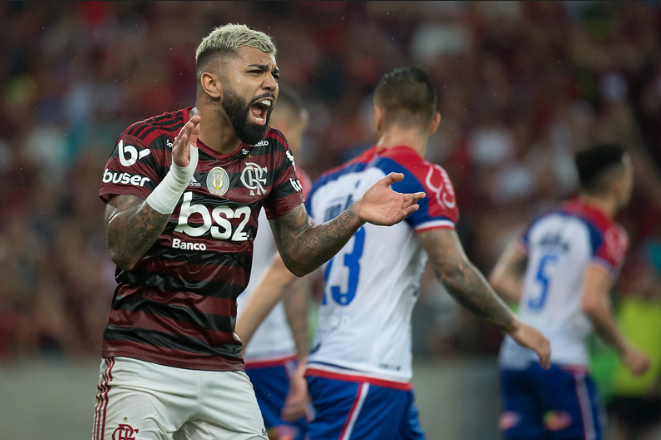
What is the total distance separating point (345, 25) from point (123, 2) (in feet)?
10.3

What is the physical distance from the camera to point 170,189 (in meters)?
3.52

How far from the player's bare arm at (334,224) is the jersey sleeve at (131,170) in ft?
2.36

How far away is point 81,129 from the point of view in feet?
38.3

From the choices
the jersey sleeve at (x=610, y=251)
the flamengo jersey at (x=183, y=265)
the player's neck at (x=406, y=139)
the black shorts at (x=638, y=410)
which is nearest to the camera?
the flamengo jersey at (x=183, y=265)

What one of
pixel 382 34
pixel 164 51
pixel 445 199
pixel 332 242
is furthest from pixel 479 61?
pixel 332 242

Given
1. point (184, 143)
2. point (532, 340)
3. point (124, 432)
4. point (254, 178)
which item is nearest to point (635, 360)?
point (532, 340)

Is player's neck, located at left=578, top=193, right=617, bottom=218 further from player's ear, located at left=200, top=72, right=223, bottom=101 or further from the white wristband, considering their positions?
the white wristband

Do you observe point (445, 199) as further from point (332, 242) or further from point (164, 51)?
point (164, 51)

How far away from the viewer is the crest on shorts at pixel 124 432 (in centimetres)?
361

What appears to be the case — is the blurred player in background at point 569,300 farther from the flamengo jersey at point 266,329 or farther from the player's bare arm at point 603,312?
the flamengo jersey at point 266,329

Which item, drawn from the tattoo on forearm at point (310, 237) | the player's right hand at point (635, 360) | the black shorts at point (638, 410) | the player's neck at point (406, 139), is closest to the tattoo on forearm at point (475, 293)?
the player's neck at point (406, 139)

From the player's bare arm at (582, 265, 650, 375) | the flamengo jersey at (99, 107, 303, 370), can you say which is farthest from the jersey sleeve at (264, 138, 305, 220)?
the player's bare arm at (582, 265, 650, 375)

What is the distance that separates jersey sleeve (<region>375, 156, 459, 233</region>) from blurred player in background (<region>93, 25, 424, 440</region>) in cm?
94

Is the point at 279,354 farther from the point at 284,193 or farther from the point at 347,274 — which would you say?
the point at 284,193
